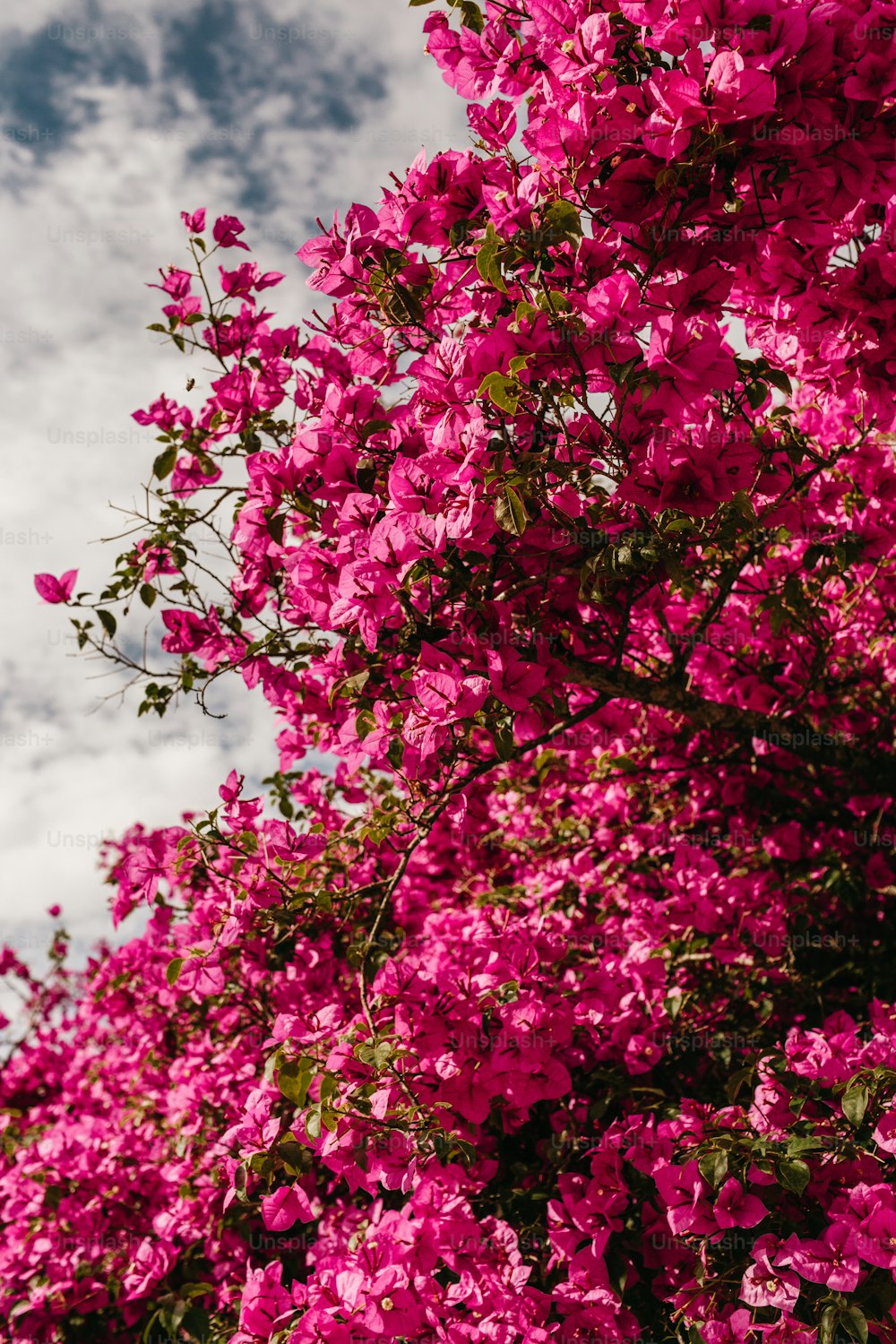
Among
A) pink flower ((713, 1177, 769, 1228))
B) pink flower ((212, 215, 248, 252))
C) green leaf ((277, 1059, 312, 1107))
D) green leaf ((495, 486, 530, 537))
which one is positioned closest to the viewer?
green leaf ((495, 486, 530, 537))

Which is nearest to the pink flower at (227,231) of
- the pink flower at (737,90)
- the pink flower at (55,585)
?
the pink flower at (55,585)

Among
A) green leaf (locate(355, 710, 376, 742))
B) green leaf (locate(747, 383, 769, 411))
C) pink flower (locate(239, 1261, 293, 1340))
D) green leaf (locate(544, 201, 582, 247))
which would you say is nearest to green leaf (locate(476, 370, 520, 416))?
green leaf (locate(544, 201, 582, 247))

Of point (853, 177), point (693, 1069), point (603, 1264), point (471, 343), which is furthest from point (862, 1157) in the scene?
point (853, 177)

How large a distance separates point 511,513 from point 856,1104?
61.2 inches

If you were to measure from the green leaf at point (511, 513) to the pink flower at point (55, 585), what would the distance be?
1856mm

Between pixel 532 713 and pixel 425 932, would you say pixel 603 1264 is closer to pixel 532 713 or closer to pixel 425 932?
pixel 532 713

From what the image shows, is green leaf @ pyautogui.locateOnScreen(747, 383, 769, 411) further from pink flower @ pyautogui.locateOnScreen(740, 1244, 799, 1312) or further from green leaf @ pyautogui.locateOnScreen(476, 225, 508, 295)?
pink flower @ pyautogui.locateOnScreen(740, 1244, 799, 1312)

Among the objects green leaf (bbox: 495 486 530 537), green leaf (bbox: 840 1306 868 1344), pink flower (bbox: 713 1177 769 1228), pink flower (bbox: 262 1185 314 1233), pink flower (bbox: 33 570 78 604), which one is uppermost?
pink flower (bbox: 33 570 78 604)

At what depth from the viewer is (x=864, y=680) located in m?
4.31

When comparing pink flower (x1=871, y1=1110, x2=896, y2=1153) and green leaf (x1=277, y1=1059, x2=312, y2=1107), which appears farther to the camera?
green leaf (x1=277, y1=1059, x2=312, y2=1107)

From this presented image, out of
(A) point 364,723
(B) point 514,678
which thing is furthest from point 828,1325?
(A) point 364,723

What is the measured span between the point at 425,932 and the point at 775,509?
2.70 metres

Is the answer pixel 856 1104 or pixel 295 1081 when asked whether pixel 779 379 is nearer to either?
pixel 856 1104

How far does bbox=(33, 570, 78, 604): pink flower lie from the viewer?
3143 millimetres
